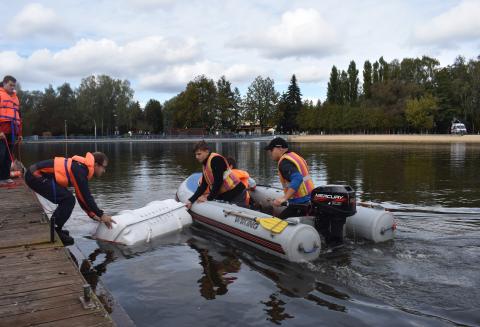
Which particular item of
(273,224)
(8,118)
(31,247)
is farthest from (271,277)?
(8,118)

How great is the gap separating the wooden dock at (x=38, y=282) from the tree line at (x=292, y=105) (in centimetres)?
7421

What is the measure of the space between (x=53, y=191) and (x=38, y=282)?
239cm

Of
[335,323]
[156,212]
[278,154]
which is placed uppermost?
[278,154]

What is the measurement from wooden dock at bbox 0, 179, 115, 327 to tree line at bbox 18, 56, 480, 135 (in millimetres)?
74208

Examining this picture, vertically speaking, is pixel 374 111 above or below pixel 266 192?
above

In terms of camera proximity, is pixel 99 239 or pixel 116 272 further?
pixel 99 239

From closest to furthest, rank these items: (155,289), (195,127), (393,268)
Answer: (155,289) → (393,268) → (195,127)

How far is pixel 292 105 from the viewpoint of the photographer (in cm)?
9212

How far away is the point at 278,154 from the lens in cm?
763

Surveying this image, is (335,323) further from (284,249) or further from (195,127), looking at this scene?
(195,127)

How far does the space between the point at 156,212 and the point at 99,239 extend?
3.91 feet

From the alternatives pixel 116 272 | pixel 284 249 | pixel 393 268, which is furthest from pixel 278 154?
pixel 116 272

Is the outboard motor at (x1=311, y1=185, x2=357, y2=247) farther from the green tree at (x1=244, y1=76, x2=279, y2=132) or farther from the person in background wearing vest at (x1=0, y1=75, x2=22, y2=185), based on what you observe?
the green tree at (x1=244, y1=76, x2=279, y2=132)

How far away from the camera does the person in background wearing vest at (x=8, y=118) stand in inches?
370
